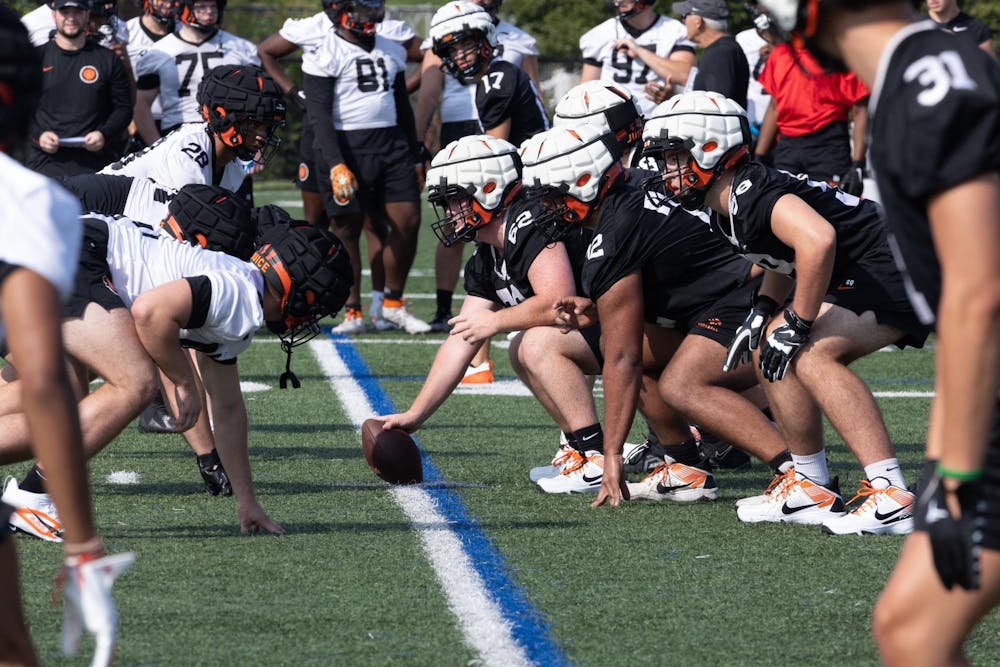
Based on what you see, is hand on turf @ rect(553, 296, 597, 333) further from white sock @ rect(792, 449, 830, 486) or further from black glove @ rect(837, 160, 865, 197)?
black glove @ rect(837, 160, 865, 197)

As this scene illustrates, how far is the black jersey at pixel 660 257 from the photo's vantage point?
A: 5617mm

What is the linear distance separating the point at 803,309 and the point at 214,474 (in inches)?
92.9

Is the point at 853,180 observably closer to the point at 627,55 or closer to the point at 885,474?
the point at 627,55

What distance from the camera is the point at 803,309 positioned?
5074 millimetres

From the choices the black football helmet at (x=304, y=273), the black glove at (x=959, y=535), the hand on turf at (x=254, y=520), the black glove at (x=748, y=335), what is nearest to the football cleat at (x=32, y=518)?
the hand on turf at (x=254, y=520)

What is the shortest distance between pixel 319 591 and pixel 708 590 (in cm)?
113

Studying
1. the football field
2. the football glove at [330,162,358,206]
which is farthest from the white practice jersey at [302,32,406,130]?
the football field

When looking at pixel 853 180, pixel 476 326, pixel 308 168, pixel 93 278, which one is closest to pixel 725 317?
pixel 476 326

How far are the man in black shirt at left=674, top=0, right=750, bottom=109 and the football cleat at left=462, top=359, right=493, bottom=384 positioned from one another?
221 cm

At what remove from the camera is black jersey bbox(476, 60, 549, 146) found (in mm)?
9500

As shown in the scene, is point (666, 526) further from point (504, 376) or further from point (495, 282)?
point (504, 376)

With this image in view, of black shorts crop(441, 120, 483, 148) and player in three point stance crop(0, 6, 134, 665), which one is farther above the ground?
player in three point stance crop(0, 6, 134, 665)

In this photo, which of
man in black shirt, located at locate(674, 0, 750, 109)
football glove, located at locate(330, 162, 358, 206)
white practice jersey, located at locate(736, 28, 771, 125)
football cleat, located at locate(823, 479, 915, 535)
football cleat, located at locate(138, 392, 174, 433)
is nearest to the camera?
football cleat, located at locate(823, 479, 915, 535)

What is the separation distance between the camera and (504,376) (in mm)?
9383
